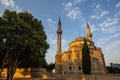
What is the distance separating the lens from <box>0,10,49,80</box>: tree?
21.4 metres

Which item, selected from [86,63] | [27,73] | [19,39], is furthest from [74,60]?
[19,39]

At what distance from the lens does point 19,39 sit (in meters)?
21.4

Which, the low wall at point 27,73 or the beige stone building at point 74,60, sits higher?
the beige stone building at point 74,60

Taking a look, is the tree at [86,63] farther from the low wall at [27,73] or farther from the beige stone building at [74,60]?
the low wall at [27,73]

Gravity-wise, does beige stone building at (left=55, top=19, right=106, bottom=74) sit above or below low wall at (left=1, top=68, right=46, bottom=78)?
above

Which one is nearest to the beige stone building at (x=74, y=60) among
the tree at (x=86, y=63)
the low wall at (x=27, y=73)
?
the tree at (x=86, y=63)

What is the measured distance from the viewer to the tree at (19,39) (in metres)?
21.4

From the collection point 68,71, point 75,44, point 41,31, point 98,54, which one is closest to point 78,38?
point 75,44

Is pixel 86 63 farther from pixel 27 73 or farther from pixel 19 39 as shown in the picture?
pixel 19 39

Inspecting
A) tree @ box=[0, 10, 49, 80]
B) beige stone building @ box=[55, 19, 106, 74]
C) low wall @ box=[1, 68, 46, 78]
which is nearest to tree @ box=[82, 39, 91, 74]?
beige stone building @ box=[55, 19, 106, 74]

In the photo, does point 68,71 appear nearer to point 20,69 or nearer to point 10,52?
point 20,69

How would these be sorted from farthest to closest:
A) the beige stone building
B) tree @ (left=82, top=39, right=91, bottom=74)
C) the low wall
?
the beige stone building, tree @ (left=82, top=39, right=91, bottom=74), the low wall

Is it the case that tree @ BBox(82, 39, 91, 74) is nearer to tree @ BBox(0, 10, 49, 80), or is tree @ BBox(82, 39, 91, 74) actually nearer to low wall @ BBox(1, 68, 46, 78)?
low wall @ BBox(1, 68, 46, 78)

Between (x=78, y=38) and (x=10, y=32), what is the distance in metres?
34.8
